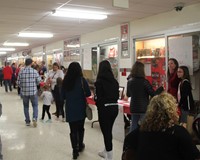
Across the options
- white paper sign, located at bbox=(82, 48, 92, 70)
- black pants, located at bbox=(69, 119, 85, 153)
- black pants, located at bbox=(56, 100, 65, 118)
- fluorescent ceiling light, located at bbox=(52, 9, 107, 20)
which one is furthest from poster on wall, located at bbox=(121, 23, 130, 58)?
black pants, located at bbox=(69, 119, 85, 153)

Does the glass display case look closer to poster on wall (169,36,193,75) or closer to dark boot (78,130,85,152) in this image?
poster on wall (169,36,193,75)

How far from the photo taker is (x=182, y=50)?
213 inches

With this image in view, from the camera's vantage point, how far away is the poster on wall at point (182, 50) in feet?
17.2

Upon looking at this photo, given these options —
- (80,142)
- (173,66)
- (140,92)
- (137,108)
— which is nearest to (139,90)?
(140,92)

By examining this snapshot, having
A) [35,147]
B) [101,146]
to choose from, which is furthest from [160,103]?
[35,147]

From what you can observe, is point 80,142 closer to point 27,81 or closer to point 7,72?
point 27,81

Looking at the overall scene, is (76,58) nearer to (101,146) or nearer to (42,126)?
(42,126)

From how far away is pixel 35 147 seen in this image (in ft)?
14.9

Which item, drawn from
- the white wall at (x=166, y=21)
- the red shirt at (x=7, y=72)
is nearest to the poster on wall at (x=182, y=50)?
the white wall at (x=166, y=21)

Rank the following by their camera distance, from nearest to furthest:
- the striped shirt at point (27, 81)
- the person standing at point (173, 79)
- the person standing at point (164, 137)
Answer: the person standing at point (164, 137), the person standing at point (173, 79), the striped shirt at point (27, 81)

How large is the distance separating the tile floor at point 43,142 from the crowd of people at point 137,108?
23 cm

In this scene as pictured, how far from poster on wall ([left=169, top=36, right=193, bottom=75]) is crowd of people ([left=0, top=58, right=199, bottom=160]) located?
13.4 inches

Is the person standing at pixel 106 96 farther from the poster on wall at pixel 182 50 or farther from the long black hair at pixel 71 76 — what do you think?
the poster on wall at pixel 182 50

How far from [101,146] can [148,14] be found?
3318 mm
